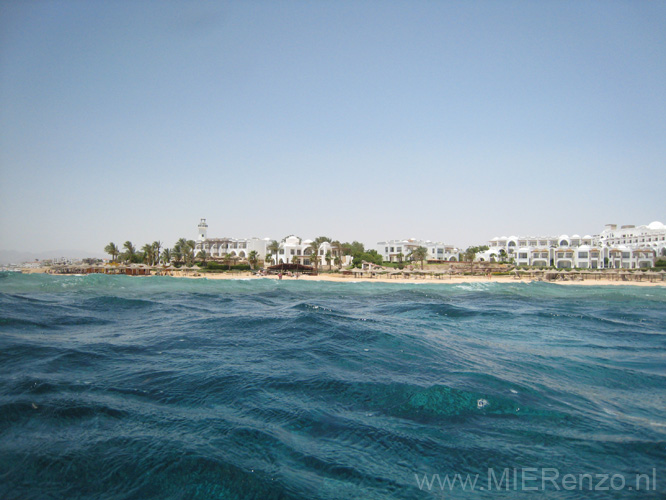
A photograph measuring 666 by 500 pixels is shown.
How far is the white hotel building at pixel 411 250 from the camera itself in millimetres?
79812

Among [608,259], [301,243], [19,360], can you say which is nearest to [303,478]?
[19,360]

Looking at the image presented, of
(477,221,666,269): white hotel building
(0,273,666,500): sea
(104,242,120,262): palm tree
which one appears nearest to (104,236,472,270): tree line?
(104,242,120,262): palm tree

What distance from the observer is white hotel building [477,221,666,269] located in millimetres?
72188

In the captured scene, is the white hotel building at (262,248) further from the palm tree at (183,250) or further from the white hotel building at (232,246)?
the palm tree at (183,250)

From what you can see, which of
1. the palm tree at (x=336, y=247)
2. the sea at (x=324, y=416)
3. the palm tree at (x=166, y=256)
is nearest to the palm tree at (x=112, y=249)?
the palm tree at (x=166, y=256)

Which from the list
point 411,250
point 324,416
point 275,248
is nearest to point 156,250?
point 275,248

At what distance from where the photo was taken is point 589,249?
7288cm

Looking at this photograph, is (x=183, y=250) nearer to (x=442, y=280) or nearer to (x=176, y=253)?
(x=176, y=253)

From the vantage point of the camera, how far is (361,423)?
605 centimetres

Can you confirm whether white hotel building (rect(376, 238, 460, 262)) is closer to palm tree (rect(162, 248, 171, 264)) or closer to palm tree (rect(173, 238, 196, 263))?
palm tree (rect(173, 238, 196, 263))

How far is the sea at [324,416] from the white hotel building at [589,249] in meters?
71.4

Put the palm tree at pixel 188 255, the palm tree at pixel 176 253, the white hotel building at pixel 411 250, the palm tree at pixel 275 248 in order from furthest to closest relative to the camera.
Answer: the white hotel building at pixel 411 250 < the palm tree at pixel 275 248 < the palm tree at pixel 176 253 < the palm tree at pixel 188 255

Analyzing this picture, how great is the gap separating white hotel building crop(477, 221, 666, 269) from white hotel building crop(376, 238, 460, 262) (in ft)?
22.1

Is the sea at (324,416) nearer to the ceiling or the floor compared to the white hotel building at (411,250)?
nearer to the floor
